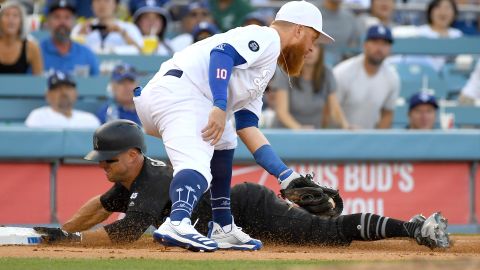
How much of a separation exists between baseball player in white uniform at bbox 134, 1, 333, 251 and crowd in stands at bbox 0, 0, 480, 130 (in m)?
3.49

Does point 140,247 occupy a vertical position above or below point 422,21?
below

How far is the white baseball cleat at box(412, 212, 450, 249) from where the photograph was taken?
642 cm

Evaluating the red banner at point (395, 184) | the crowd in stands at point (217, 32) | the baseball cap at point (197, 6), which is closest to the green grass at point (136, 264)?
the red banner at point (395, 184)

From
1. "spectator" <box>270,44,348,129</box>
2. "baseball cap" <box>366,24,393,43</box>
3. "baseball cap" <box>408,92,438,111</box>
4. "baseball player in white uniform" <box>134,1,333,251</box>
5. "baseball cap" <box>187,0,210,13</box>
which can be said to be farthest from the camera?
"baseball cap" <box>187,0,210,13</box>

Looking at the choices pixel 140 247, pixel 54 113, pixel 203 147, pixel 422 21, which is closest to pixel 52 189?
pixel 54 113

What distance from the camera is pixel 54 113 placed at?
32.4 ft

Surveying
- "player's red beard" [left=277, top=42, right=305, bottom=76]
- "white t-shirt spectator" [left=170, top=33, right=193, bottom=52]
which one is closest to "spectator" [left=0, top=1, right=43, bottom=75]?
"white t-shirt spectator" [left=170, top=33, right=193, bottom=52]

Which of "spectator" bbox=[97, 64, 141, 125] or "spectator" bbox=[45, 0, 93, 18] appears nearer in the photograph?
"spectator" bbox=[97, 64, 141, 125]

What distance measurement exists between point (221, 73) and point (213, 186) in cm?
93

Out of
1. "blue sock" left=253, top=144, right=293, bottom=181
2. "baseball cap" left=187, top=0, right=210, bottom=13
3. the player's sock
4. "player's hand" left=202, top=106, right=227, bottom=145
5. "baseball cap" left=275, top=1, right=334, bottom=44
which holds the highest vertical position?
"baseball cap" left=187, top=0, right=210, bottom=13

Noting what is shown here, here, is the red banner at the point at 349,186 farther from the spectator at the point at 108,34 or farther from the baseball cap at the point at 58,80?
the spectator at the point at 108,34

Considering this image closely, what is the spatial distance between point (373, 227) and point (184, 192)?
1411mm

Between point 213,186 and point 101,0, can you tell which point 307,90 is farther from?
point 213,186

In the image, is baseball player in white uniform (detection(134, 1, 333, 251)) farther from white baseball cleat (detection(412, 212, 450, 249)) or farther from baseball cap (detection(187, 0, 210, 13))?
baseball cap (detection(187, 0, 210, 13))
